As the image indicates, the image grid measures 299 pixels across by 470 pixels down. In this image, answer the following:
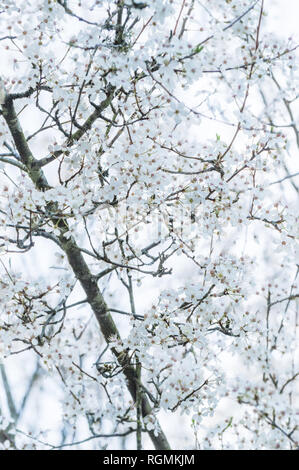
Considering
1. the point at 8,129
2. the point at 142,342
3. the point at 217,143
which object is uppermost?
the point at 8,129

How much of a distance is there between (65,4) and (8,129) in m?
1.11

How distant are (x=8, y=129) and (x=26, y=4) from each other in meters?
0.80

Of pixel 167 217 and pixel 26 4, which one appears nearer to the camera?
pixel 26 4

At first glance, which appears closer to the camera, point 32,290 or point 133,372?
point 32,290

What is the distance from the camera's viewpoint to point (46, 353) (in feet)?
9.94

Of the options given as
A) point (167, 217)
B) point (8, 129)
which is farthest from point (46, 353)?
point (8, 129)

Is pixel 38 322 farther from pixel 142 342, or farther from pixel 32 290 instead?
pixel 142 342

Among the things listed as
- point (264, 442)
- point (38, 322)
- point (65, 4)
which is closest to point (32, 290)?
point (38, 322)

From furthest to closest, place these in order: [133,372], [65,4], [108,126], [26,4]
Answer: [133,372], [108,126], [26,4], [65,4]

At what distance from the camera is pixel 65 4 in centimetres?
215
